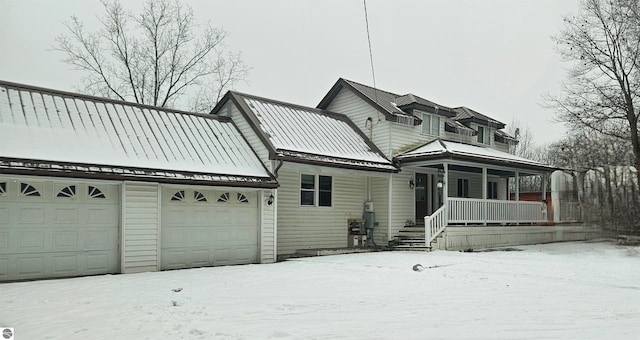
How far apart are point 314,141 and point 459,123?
25.8ft

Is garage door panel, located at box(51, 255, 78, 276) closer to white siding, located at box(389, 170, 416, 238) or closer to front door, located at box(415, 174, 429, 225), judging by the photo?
white siding, located at box(389, 170, 416, 238)

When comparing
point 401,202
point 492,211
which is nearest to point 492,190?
point 492,211

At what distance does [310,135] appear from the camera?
16875mm

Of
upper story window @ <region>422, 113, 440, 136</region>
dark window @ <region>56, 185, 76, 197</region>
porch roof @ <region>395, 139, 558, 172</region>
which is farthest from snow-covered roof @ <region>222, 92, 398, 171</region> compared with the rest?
dark window @ <region>56, 185, 76, 197</region>

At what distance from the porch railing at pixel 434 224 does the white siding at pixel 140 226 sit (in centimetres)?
845

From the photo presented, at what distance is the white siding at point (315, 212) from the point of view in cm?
1586

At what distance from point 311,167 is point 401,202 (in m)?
4.49

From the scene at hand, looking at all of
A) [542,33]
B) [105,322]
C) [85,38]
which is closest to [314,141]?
[105,322]

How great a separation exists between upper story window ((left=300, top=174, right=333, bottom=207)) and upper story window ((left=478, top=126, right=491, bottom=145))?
8484mm

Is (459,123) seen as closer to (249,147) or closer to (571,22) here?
(571,22)

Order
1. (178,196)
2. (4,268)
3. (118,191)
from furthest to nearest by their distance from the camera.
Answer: (178,196) → (118,191) → (4,268)

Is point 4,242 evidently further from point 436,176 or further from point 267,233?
point 436,176

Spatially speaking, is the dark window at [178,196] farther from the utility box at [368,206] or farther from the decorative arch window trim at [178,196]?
the utility box at [368,206]

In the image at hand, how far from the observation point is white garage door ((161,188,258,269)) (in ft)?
41.2
